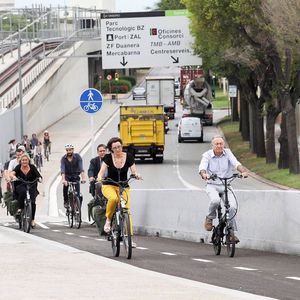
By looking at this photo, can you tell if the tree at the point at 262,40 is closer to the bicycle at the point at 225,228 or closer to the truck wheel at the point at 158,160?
the truck wheel at the point at 158,160

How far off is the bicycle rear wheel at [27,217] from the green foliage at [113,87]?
328ft

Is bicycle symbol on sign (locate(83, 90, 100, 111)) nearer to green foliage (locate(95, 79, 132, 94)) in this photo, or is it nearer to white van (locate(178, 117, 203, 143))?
white van (locate(178, 117, 203, 143))

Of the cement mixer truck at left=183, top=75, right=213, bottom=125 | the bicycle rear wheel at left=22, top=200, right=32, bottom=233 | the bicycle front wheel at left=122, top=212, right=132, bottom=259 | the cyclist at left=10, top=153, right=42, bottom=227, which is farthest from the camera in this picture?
the cement mixer truck at left=183, top=75, right=213, bottom=125

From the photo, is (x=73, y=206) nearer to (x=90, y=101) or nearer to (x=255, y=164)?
(x=90, y=101)

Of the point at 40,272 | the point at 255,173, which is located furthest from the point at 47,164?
the point at 40,272

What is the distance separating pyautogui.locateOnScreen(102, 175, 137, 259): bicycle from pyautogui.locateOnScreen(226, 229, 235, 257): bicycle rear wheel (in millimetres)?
1344

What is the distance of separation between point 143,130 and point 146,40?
4.77 metres

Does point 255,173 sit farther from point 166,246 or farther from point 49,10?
point 49,10

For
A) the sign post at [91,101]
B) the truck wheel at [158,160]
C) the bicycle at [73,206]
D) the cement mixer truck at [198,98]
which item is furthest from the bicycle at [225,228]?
the cement mixer truck at [198,98]

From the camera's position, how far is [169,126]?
9056cm

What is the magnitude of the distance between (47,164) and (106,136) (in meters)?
16.7

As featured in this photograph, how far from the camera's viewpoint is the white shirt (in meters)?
15.8

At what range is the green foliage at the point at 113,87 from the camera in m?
125

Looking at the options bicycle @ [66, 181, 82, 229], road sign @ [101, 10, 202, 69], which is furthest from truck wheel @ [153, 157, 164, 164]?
bicycle @ [66, 181, 82, 229]
